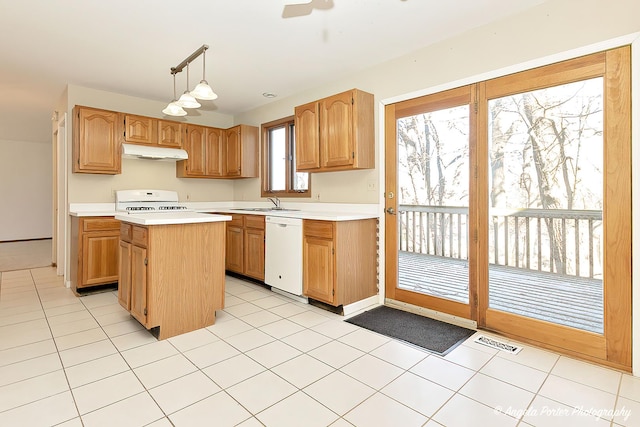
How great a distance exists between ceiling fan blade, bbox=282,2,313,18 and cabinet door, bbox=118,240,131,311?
7.66 feet

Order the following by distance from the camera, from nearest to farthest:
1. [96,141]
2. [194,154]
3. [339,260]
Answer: [339,260]
[96,141]
[194,154]

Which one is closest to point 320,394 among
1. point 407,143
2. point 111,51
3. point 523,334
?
point 523,334

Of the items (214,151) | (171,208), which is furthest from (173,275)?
(214,151)

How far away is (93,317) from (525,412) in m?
3.47

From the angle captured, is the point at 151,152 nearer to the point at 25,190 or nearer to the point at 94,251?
the point at 94,251

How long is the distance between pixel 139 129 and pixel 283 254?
8.83ft

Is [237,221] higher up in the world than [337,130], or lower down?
lower down

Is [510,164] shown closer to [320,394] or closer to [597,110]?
[597,110]

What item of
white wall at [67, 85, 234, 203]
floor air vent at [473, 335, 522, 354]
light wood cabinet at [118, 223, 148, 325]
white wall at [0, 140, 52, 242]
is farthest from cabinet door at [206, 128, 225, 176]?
white wall at [0, 140, 52, 242]

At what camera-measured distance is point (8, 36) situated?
295cm

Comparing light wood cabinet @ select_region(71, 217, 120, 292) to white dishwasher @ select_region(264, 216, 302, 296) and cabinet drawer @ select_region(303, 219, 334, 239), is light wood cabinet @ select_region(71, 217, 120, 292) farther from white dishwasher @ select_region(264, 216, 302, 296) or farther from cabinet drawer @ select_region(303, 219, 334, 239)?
cabinet drawer @ select_region(303, 219, 334, 239)

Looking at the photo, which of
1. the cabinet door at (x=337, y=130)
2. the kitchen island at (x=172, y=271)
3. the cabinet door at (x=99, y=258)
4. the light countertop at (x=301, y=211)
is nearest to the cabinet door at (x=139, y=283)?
the kitchen island at (x=172, y=271)

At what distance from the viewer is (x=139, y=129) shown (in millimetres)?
4430

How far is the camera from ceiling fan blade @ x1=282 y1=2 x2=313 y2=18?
2.51 m
